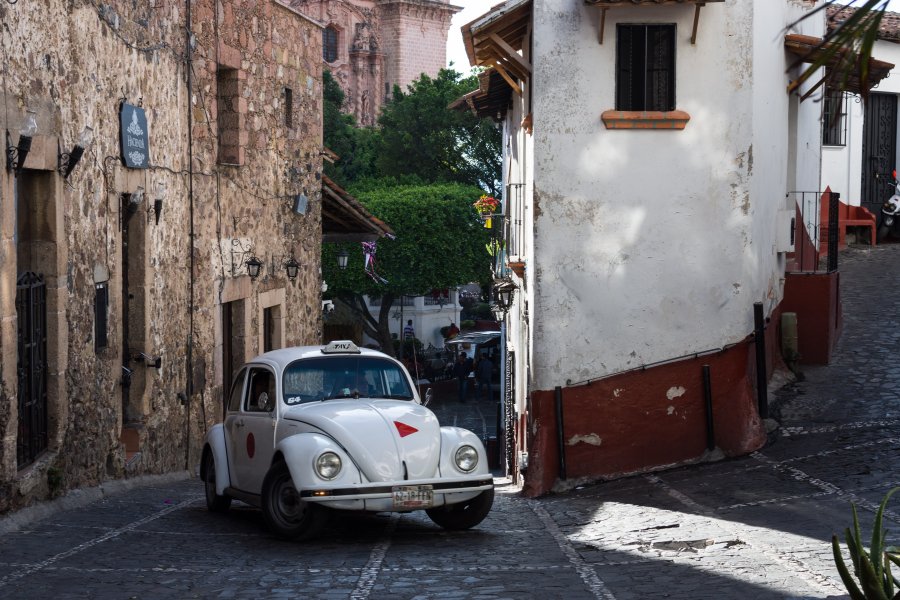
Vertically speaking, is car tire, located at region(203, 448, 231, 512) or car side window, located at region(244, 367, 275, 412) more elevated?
car side window, located at region(244, 367, 275, 412)

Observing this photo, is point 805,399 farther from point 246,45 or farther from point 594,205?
point 246,45

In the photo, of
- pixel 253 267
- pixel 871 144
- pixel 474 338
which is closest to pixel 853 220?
pixel 871 144

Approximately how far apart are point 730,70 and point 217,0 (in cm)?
664

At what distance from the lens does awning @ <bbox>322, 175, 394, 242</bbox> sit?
20.9 metres

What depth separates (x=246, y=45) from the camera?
16.8 metres

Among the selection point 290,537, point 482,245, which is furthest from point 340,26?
point 290,537

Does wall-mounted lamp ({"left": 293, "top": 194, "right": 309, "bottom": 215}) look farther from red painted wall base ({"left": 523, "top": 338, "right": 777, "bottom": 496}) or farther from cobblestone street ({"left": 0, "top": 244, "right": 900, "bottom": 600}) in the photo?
red painted wall base ({"left": 523, "top": 338, "right": 777, "bottom": 496})

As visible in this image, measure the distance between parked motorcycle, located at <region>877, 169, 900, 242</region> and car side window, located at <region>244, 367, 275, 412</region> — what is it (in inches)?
747

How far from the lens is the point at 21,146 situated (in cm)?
905

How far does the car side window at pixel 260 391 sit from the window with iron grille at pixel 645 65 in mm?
5163

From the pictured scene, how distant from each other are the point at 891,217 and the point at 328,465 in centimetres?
2027

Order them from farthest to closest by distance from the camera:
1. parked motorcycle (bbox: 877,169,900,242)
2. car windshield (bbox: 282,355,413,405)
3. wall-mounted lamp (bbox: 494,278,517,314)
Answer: parked motorcycle (bbox: 877,169,900,242)
wall-mounted lamp (bbox: 494,278,517,314)
car windshield (bbox: 282,355,413,405)

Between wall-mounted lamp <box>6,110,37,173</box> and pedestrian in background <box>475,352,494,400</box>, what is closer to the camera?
wall-mounted lamp <box>6,110,37,173</box>

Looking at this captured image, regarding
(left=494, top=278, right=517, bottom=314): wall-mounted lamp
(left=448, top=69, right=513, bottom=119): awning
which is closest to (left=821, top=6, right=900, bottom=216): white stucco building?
(left=448, top=69, right=513, bottom=119): awning
